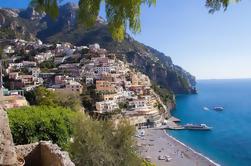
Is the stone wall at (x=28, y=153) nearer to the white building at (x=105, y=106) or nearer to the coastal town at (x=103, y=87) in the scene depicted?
the coastal town at (x=103, y=87)

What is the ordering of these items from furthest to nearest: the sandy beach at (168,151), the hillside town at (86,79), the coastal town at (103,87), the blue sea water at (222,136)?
the hillside town at (86,79) → the coastal town at (103,87) → the blue sea water at (222,136) → the sandy beach at (168,151)

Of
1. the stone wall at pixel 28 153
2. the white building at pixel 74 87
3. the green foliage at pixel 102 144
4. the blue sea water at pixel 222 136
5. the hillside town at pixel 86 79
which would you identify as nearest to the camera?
the stone wall at pixel 28 153

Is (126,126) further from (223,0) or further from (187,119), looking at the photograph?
(187,119)

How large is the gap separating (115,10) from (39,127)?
14.9 metres

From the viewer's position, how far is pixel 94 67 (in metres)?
86.9

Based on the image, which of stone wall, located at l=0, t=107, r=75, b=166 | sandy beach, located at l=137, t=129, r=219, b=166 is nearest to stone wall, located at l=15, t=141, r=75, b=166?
stone wall, located at l=0, t=107, r=75, b=166

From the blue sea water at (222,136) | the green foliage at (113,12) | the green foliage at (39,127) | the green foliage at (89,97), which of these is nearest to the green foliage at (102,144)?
the green foliage at (39,127)

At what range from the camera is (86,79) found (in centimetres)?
7569

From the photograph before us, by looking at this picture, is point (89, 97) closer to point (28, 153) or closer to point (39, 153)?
point (39, 153)

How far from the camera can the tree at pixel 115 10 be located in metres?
3.30

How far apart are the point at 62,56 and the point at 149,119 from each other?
4130 cm

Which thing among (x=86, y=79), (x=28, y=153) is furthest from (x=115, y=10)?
(x=86, y=79)

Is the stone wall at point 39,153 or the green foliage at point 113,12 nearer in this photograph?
the green foliage at point 113,12

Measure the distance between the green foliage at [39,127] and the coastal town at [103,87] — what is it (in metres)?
22.0
